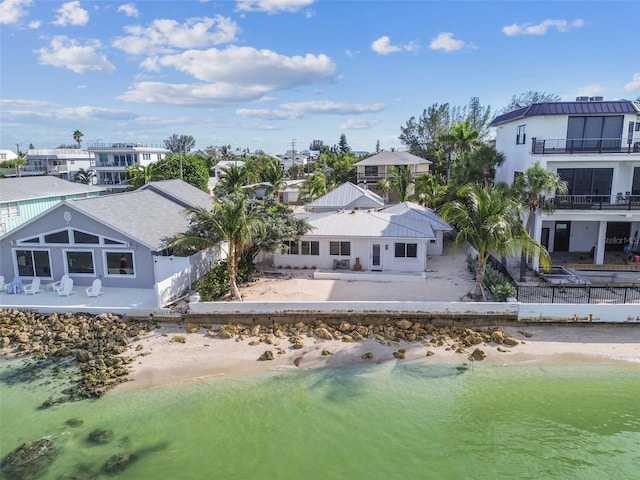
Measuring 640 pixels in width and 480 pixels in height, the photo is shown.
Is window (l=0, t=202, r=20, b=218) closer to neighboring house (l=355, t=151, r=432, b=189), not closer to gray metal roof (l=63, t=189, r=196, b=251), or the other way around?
gray metal roof (l=63, t=189, r=196, b=251)

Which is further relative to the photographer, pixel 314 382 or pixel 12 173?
pixel 12 173

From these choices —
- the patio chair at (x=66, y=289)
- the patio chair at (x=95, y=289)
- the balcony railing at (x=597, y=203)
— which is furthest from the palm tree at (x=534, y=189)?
the patio chair at (x=66, y=289)

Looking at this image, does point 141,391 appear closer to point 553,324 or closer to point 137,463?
point 137,463

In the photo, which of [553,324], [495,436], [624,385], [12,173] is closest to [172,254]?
[495,436]

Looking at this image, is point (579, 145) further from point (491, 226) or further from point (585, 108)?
point (491, 226)

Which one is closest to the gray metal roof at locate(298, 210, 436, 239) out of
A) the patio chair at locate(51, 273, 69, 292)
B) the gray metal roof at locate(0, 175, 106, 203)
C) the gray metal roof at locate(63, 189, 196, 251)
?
the gray metal roof at locate(63, 189, 196, 251)

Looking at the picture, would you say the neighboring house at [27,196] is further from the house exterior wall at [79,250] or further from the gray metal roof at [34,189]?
the house exterior wall at [79,250]

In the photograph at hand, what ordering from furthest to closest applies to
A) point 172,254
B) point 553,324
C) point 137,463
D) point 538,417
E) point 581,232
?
point 581,232, point 172,254, point 553,324, point 538,417, point 137,463
